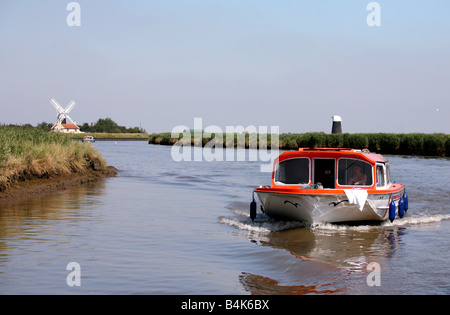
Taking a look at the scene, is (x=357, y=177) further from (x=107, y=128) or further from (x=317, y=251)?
(x=107, y=128)

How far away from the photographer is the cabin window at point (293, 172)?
53.6 ft

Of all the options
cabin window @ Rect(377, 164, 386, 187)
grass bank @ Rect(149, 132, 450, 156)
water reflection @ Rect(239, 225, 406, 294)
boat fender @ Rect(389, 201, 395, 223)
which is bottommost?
water reflection @ Rect(239, 225, 406, 294)

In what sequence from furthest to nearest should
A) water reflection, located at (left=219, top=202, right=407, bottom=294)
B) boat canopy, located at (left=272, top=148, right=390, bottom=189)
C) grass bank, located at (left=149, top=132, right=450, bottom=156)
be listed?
grass bank, located at (left=149, top=132, right=450, bottom=156)
boat canopy, located at (left=272, top=148, right=390, bottom=189)
water reflection, located at (left=219, top=202, right=407, bottom=294)

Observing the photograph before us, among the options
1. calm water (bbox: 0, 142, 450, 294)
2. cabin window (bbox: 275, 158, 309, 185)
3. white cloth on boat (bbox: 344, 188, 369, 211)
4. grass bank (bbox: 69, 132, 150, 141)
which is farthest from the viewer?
grass bank (bbox: 69, 132, 150, 141)

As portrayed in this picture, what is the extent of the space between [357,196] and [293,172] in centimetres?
228

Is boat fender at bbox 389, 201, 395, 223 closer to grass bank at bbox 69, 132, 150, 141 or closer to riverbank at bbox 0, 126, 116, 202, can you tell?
riverbank at bbox 0, 126, 116, 202

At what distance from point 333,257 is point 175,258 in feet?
11.4

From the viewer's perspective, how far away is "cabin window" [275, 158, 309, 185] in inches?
643

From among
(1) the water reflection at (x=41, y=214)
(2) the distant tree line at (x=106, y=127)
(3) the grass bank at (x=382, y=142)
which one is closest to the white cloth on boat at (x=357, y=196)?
(1) the water reflection at (x=41, y=214)

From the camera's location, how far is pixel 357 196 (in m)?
14.9

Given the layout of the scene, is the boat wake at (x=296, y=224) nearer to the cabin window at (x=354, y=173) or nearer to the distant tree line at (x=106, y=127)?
the cabin window at (x=354, y=173)

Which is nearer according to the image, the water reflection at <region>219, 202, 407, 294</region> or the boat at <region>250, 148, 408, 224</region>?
the water reflection at <region>219, 202, 407, 294</region>

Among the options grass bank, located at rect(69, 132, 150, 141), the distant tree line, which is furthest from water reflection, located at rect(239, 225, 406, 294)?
the distant tree line
